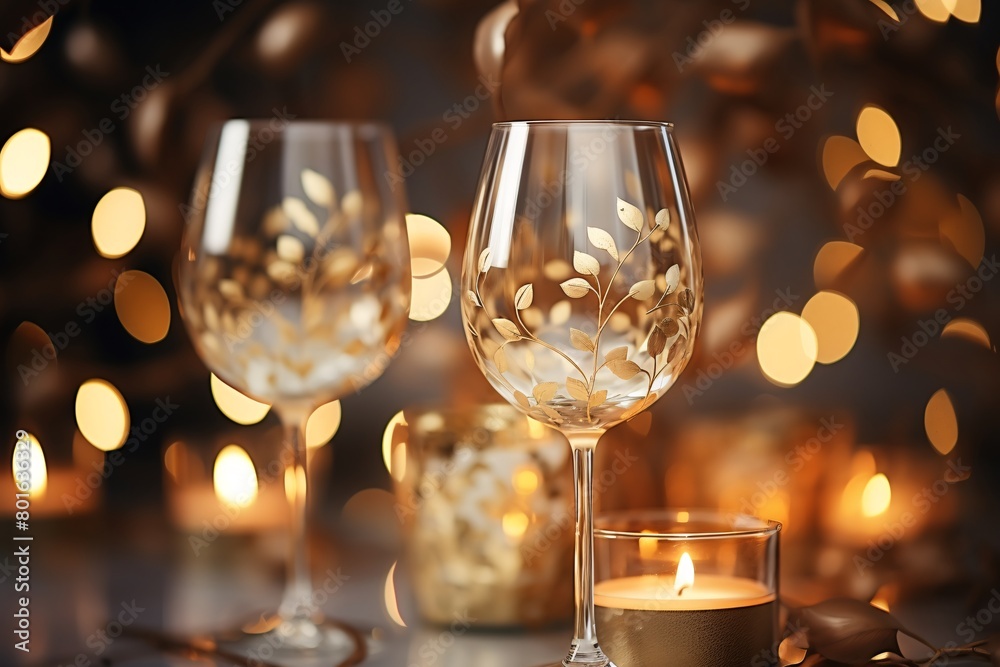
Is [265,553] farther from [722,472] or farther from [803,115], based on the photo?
[803,115]

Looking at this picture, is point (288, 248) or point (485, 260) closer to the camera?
point (485, 260)

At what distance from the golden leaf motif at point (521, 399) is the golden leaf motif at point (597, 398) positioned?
0.03 m

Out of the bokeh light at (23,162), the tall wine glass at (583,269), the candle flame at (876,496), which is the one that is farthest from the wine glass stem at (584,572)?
the bokeh light at (23,162)

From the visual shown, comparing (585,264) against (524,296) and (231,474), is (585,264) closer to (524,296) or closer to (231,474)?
(524,296)

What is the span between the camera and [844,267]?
963mm

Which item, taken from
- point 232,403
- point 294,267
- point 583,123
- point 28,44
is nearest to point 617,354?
point 583,123

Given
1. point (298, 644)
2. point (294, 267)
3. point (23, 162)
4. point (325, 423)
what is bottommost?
point (298, 644)

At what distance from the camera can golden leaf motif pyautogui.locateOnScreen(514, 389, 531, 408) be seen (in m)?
0.65

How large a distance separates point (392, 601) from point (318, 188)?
11.0 inches

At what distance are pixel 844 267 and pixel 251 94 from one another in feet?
1.62

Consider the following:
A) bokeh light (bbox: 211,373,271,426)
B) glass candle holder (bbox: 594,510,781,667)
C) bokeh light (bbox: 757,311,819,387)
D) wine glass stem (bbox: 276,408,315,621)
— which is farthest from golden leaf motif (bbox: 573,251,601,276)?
bokeh light (bbox: 211,373,271,426)

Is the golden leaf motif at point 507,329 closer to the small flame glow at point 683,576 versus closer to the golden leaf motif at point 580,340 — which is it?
the golden leaf motif at point 580,340

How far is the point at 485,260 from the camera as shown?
2.10ft

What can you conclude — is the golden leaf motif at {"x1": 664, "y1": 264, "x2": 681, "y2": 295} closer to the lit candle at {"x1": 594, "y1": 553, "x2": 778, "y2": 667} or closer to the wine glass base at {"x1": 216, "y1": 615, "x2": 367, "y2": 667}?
the lit candle at {"x1": 594, "y1": 553, "x2": 778, "y2": 667}
